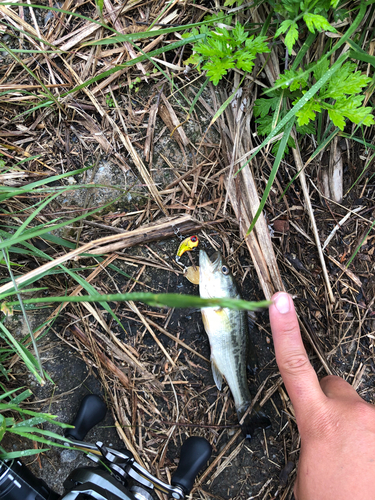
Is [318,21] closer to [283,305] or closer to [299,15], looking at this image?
[299,15]

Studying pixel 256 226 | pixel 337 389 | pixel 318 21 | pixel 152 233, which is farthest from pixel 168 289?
pixel 318 21

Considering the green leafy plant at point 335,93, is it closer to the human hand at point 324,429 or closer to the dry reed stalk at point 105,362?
the human hand at point 324,429

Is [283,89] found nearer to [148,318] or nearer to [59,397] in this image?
[148,318]

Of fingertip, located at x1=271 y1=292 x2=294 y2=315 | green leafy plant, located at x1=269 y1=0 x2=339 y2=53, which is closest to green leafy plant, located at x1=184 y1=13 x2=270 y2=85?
green leafy plant, located at x1=269 y1=0 x2=339 y2=53

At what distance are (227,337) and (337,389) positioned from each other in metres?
1.01

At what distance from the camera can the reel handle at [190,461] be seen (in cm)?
270

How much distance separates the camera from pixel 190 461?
9.06 ft

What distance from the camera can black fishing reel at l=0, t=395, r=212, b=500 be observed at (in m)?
2.23

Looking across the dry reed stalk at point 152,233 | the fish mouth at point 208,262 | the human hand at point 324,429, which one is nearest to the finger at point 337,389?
the human hand at point 324,429

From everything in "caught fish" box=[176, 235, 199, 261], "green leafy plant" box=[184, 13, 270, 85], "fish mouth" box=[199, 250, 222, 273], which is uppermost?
"green leafy plant" box=[184, 13, 270, 85]

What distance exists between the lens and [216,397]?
312cm

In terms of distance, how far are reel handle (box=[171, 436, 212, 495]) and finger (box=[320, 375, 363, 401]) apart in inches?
45.6

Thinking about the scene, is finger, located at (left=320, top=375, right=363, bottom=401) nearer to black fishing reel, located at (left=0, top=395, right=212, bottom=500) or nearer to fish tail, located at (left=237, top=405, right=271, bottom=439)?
fish tail, located at (left=237, top=405, right=271, bottom=439)

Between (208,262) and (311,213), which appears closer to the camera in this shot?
(208,262)
